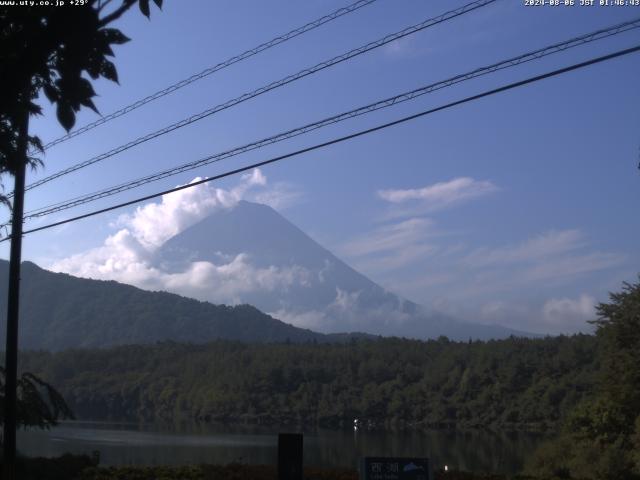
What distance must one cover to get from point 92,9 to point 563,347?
288 feet

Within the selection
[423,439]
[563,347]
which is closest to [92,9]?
[423,439]

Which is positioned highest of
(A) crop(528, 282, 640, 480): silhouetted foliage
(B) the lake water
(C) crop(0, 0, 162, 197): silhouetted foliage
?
(C) crop(0, 0, 162, 197): silhouetted foliage

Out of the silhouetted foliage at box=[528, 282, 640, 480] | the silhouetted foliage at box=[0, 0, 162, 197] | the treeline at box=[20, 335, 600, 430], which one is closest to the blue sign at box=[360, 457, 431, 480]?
the silhouetted foliage at box=[0, 0, 162, 197]

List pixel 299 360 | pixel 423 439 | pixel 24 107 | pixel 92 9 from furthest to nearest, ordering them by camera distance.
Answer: pixel 299 360 → pixel 423 439 → pixel 24 107 → pixel 92 9

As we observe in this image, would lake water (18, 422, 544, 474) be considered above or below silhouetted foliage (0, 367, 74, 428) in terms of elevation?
below

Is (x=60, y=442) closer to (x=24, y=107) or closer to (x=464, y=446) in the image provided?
(x=464, y=446)

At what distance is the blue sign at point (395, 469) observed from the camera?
37.9 feet

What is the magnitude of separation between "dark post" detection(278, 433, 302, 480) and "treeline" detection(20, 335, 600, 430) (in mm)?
67706

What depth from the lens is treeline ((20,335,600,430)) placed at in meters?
85.6

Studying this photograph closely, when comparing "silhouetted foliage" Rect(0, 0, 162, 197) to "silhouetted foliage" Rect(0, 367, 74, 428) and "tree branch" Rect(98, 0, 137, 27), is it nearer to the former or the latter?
"tree branch" Rect(98, 0, 137, 27)

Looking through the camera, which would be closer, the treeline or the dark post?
the dark post

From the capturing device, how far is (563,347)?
88375mm

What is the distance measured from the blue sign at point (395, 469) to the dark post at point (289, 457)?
0.96 meters

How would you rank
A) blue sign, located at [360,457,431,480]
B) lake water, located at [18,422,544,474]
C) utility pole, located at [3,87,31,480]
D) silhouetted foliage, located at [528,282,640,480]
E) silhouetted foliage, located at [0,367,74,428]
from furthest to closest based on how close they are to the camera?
lake water, located at [18,422,544,474]
silhouetted foliage, located at [528,282,640,480]
silhouetted foliage, located at [0,367,74,428]
utility pole, located at [3,87,31,480]
blue sign, located at [360,457,431,480]
